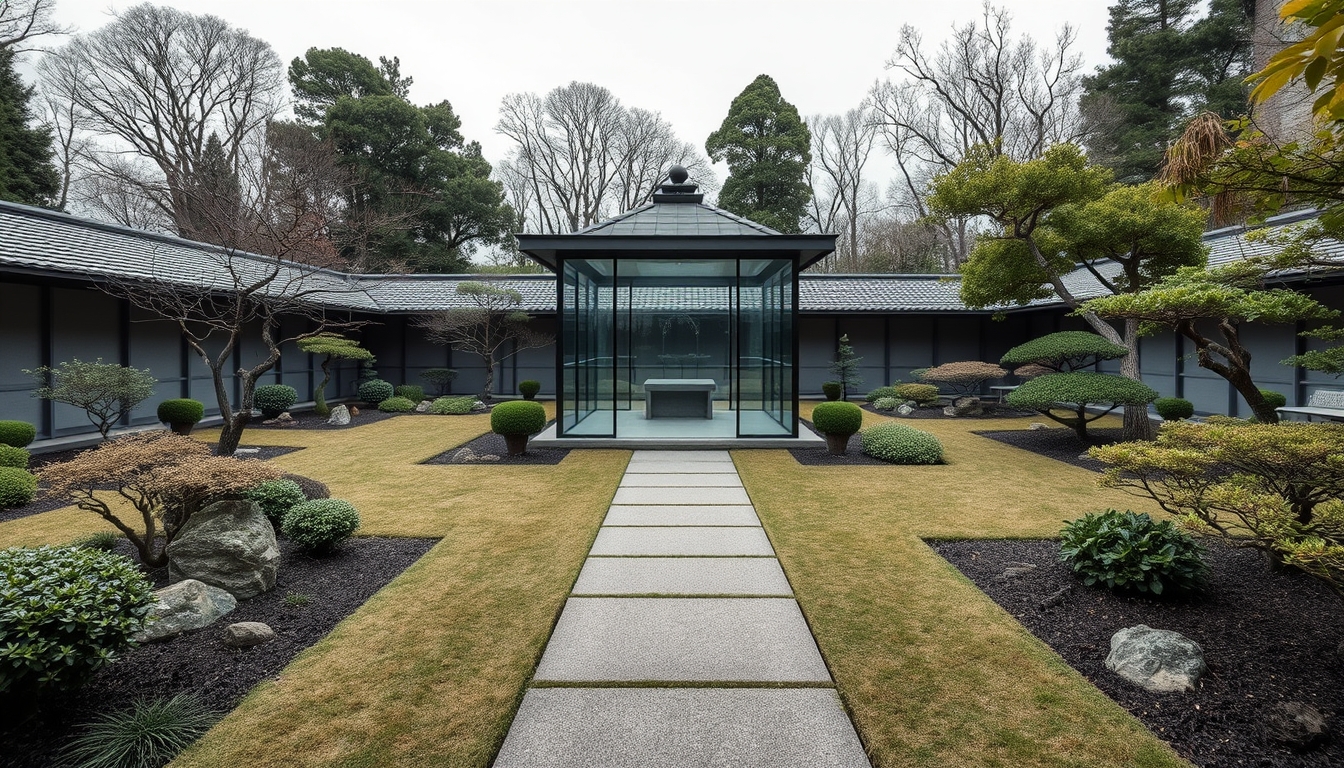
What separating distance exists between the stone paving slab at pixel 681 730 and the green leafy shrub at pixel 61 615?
1.83 m

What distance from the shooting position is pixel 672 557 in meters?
4.88

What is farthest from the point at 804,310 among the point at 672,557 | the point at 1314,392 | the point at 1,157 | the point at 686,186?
the point at 1,157

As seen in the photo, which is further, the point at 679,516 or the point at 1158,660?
the point at 679,516

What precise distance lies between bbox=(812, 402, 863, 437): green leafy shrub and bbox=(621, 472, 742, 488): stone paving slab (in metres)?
2.14

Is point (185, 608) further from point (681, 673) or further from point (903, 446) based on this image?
point (903, 446)

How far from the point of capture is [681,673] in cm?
311

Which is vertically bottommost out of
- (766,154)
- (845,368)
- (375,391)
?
(375,391)

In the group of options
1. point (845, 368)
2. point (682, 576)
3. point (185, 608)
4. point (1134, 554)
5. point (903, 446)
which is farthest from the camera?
point (845, 368)

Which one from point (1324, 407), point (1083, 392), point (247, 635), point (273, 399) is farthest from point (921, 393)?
point (273, 399)

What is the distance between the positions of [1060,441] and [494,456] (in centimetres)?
964

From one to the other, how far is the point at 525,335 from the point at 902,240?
2023cm

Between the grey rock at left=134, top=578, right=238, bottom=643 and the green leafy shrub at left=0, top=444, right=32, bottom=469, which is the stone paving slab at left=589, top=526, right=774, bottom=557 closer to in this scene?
the grey rock at left=134, top=578, right=238, bottom=643

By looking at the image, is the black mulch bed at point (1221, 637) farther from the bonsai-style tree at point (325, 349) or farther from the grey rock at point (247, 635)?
the bonsai-style tree at point (325, 349)

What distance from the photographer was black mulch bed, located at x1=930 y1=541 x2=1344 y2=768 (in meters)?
2.60
